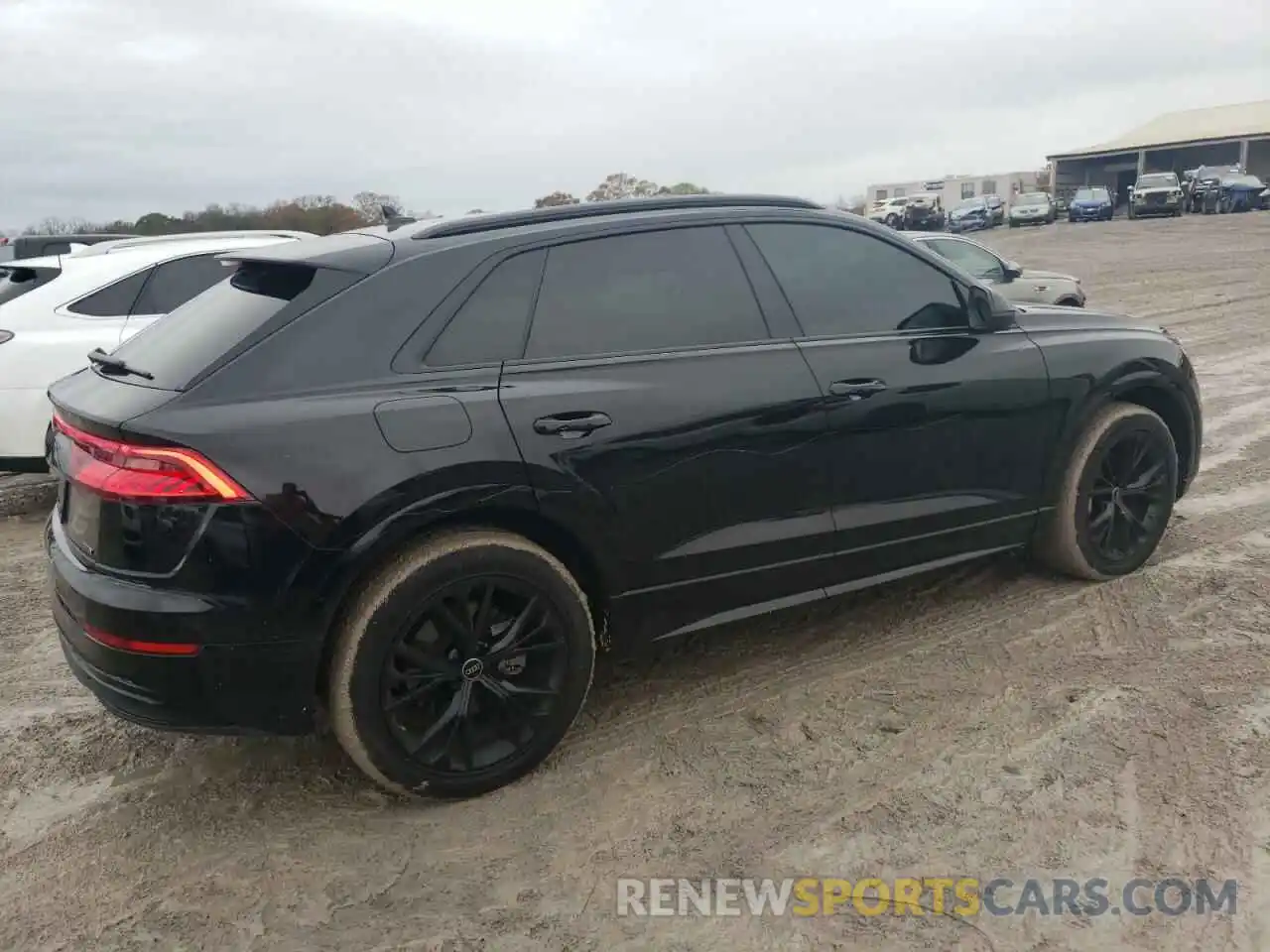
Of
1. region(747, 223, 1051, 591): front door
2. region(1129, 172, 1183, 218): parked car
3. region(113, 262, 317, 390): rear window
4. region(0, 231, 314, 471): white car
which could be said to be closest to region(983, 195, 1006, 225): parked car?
region(1129, 172, 1183, 218): parked car

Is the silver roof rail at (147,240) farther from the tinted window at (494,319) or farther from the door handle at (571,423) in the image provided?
the door handle at (571,423)

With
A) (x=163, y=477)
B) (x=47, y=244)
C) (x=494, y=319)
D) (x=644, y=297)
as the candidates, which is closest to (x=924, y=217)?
(x=47, y=244)

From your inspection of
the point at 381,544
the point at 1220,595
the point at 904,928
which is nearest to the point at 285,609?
the point at 381,544

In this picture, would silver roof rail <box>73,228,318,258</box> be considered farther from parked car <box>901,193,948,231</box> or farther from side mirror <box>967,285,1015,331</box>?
parked car <box>901,193,948,231</box>

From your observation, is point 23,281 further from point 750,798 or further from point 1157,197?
point 1157,197

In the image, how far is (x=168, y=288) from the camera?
630 centimetres

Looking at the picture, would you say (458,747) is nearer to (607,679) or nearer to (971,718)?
(607,679)

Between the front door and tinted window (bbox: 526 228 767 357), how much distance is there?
216 mm

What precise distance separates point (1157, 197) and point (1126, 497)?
132ft

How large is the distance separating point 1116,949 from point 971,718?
108cm

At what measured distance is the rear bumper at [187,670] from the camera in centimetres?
270

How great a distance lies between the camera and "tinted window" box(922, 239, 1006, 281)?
380 inches

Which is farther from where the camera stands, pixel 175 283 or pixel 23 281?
pixel 175 283

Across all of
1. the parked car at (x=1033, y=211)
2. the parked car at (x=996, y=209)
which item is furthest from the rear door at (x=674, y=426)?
the parked car at (x=996, y=209)
